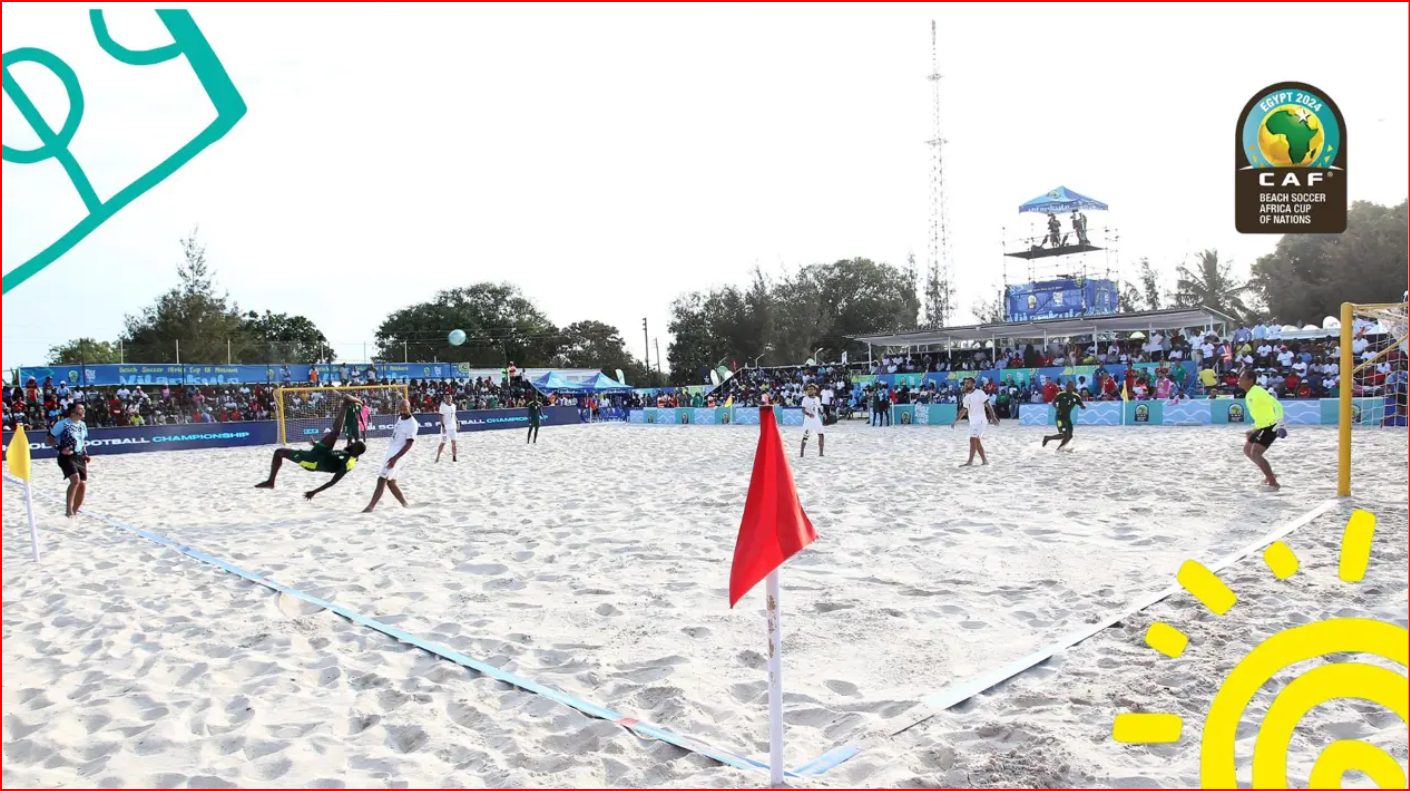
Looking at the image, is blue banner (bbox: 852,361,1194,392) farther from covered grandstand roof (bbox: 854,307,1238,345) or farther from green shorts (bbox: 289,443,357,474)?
green shorts (bbox: 289,443,357,474)

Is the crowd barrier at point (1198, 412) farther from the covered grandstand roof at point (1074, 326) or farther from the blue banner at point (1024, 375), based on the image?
the covered grandstand roof at point (1074, 326)

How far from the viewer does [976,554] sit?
6.24 meters

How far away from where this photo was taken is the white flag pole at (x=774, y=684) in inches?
109

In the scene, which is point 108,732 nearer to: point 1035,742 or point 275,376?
point 1035,742

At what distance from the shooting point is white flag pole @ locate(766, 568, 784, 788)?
2.76m

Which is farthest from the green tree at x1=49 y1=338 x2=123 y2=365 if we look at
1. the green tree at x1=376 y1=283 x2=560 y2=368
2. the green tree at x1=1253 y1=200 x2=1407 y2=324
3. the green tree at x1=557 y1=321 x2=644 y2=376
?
the green tree at x1=1253 y1=200 x2=1407 y2=324

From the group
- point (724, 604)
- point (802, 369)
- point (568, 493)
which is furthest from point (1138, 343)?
point (724, 604)

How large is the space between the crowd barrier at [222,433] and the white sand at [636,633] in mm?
12416

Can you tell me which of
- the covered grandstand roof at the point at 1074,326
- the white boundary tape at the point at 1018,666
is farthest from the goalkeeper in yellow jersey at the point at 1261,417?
the covered grandstand roof at the point at 1074,326

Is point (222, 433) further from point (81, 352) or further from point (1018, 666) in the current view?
point (81, 352)

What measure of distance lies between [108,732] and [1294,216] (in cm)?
445

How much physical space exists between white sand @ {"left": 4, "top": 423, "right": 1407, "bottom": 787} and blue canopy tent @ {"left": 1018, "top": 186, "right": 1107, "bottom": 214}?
2484cm

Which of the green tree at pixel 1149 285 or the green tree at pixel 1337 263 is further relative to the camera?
the green tree at pixel 1149 285

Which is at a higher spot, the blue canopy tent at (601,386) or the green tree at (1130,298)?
the green tree at (1130,298)
